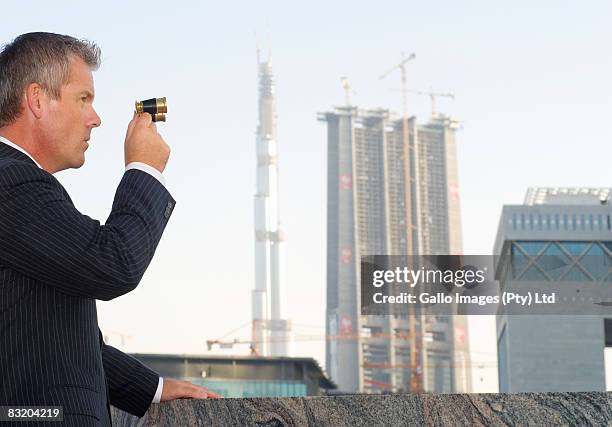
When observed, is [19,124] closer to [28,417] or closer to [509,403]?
[28,417]

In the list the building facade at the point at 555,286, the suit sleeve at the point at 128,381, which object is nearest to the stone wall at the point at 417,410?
the suit sleeve at the point at 128,381

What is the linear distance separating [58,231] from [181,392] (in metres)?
1.20

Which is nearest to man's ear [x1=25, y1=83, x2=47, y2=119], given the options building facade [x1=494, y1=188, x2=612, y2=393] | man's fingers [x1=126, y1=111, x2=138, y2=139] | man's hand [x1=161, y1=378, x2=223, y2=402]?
man's fingers [x1=126, y1=111, x2=138, y2=139]

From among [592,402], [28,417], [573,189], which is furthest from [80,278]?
[573,189]

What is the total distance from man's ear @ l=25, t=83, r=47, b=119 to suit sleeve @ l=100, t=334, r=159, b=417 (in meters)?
0.87

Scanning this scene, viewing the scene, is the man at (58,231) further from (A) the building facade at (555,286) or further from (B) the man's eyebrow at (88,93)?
(A) the building facade at (555,286)

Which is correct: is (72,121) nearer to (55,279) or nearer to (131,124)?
(131,124)

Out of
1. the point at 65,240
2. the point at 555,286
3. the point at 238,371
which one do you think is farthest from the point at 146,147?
the point at 555,286

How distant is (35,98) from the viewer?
8.48ft

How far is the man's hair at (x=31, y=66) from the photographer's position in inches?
102

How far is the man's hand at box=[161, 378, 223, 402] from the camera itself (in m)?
3.39

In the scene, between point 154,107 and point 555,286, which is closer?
point 154,107

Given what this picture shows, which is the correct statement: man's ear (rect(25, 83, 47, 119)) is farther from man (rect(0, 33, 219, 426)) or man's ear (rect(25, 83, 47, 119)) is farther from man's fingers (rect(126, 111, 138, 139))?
man's fingers (rect(126, 111, 138, 139))

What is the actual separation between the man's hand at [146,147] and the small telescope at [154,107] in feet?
0.13
